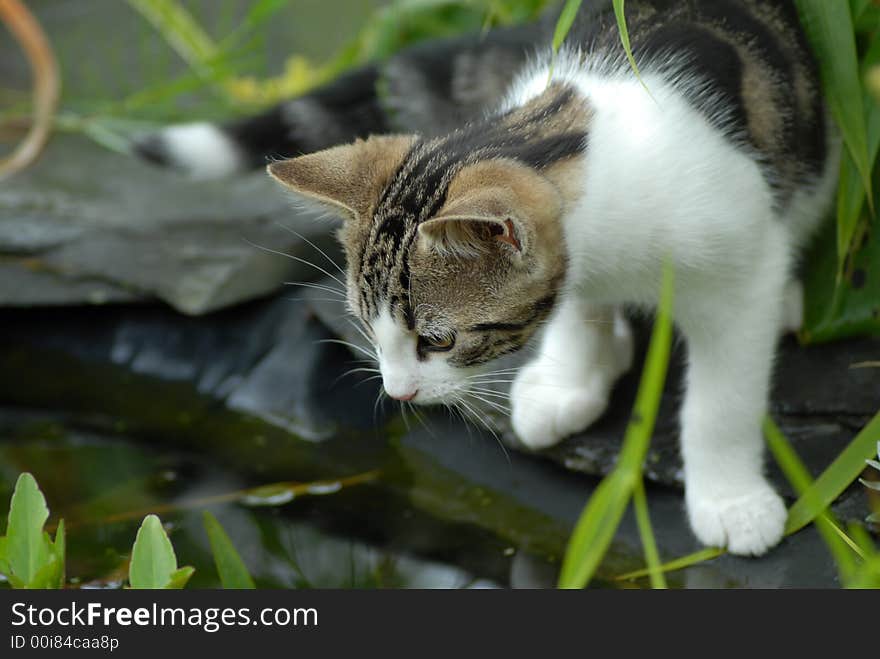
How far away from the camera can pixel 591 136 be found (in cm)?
135

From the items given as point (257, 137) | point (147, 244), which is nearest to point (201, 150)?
point (257, 137)

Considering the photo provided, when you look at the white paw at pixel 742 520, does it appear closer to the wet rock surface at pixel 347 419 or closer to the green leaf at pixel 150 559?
the wet rock surface at pixel 347 419

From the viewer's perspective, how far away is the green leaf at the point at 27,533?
123 cm

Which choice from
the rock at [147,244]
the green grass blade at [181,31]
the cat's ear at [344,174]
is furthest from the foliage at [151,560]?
the green grass blade at [181,31]

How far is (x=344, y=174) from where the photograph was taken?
1356 mm

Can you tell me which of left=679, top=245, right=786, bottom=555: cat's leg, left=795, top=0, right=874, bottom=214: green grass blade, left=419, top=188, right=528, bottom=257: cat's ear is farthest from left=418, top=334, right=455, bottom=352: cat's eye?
left=795, top=0, right=874, bottom=214: green grass blade

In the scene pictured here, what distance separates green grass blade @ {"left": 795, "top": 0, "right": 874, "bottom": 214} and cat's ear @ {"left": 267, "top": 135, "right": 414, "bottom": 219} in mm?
608

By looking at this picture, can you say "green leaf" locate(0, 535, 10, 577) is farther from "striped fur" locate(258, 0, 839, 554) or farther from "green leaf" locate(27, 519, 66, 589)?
"striped fur" locate(258, 0, 839, 554)

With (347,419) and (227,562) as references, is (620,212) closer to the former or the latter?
(227,562)

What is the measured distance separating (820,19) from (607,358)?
62 centimetres

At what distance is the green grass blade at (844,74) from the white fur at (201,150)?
110cm

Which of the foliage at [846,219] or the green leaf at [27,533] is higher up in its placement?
the foliage at [846,219]

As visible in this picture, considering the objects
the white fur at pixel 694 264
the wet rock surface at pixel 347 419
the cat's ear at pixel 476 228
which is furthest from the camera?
the wet rock surface at pixel 347 419

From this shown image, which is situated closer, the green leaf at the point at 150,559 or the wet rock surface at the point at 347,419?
the green leaf at the point at 150,559
